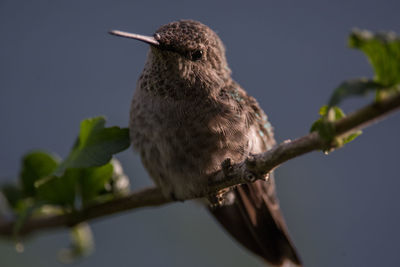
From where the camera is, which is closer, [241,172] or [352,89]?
[352,89]

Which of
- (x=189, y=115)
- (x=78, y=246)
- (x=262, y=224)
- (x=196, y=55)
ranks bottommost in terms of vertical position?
(x=262, y=224)

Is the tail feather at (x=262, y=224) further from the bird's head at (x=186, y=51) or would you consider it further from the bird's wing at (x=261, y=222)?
the bird's head at (x=186, y=51)

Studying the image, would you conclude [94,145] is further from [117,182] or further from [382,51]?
[382,51]

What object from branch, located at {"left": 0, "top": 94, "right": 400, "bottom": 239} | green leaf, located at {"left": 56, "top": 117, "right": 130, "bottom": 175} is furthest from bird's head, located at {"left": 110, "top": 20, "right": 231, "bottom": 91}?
branch, located at {"left": 0, "top": 94, "right": 400, "bottom": 239}

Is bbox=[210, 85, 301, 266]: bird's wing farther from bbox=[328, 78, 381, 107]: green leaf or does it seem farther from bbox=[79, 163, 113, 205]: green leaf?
bbox=[328, 78, 381, 107]: green leaf

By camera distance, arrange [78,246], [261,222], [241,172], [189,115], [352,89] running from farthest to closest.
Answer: [261,222] → [78,246] → [189,115] → [241,172] → [352,89]

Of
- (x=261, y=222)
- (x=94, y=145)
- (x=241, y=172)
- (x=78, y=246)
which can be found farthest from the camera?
(x=261, y=222)

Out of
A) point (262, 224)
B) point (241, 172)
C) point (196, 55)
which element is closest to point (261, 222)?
point (262, 224)
